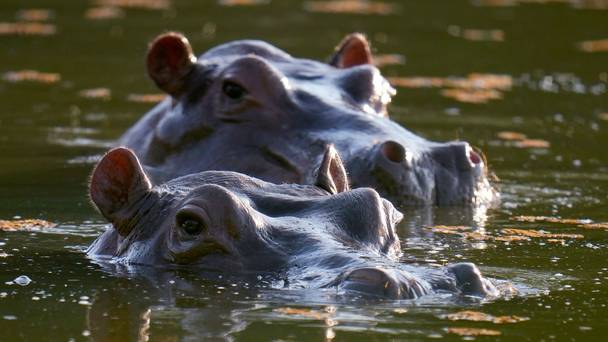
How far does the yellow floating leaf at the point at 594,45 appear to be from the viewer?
65.6 ft

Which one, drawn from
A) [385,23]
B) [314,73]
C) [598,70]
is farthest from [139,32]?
[314,73]

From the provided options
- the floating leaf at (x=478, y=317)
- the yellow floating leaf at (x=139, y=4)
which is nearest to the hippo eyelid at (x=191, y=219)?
the floating leaf at (x=478, y=317)

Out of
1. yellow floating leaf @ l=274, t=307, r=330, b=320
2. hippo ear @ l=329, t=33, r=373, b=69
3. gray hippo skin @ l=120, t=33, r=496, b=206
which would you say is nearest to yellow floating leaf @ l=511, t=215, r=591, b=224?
gray hippo skin @ l=120, t=33, r=496, b=206

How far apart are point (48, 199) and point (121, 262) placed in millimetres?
3002

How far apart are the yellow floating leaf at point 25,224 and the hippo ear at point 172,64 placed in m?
2.25

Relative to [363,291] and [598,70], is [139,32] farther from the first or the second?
[363,291]

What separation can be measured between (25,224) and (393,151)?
2.29 m

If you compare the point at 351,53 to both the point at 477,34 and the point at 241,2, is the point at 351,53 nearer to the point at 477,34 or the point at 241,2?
the point at 477,34

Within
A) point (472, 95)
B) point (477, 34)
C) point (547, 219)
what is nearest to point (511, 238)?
point (547, 219)

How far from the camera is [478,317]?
257 inches

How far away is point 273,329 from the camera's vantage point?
20.8 ft

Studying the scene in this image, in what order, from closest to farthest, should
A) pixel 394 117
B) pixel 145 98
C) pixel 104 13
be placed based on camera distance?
1. pixel 394 117
2. pixel 145 98
3. pixel 104 13

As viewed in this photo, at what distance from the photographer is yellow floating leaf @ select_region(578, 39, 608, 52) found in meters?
20.0

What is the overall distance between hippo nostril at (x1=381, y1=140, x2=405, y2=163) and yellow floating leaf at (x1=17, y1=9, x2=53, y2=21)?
12227 millimetres
